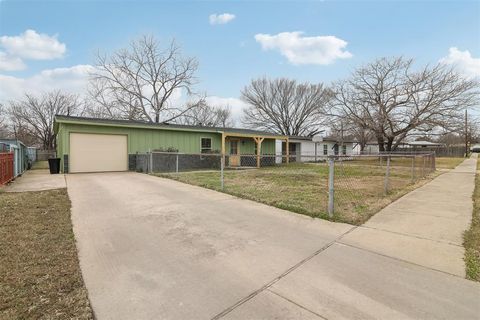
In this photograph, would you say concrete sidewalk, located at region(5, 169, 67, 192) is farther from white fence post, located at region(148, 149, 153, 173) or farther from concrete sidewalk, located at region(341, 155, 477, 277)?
concrete sidewalk, located at region(341, 155, 477, 277)

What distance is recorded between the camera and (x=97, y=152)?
12938 millimetres

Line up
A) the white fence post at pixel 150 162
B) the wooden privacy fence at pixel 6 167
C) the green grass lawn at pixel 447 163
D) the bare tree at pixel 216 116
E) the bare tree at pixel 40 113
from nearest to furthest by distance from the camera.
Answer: the wooden privacy fence at pixel 6 167 < the white fence post at pixel 150 162 < the green grass lawn at pixel 447 163 < the bare tree at pixel 40 113 < the bare tree at pixel 216 116

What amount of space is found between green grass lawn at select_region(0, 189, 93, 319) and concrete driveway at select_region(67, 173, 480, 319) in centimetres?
15

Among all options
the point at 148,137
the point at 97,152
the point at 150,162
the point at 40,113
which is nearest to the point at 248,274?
the point at 150,162

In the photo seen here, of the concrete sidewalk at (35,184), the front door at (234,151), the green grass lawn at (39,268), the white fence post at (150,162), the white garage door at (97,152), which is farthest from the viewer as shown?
the front door at (234,151)

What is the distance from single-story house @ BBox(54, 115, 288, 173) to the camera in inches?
481

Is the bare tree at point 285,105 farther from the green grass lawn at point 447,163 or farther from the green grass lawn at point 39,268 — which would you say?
the green grass lawn at point 39,268

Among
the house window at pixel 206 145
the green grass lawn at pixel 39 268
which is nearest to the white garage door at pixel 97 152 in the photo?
the house window at pixel 206 145

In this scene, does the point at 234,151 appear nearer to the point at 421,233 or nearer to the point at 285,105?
the point at 421,233

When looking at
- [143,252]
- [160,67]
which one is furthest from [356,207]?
[160,67]

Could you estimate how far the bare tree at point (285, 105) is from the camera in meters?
35.4

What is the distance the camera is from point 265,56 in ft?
68.8

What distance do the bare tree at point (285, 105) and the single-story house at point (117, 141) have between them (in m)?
20.1

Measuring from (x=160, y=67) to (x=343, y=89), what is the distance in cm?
1935
